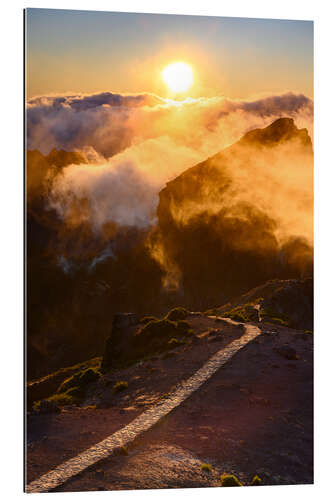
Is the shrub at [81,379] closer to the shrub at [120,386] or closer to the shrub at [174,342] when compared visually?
the shrub at [120,386]

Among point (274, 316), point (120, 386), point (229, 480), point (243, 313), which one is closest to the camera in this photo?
point (229, 480)

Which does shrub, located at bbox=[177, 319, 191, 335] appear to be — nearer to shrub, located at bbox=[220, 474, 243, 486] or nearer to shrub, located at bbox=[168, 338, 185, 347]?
shrub, located at bbox=[168, 338, 185, 347]

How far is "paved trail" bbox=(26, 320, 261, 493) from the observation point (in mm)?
11250

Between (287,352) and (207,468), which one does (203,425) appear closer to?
(207,468)


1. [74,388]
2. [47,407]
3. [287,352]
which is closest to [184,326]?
[287,352]

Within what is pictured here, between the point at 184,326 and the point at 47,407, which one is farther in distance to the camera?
the point at 184,326

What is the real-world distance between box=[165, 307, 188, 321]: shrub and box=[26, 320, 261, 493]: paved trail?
3.56 ft

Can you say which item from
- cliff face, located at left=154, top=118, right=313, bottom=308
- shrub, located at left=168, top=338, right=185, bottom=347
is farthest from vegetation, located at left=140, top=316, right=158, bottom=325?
shrub, located at left=168, top=338, right=185, bottom=347

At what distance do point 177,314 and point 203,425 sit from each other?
2444 mm

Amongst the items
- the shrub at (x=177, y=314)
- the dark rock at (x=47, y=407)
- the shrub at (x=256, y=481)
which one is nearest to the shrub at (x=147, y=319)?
the shrub at (x=177, y=314)

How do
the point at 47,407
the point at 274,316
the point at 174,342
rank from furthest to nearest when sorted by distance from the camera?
the point at 174,342, the point at 274,316, the point at 47,407

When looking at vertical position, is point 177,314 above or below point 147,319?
above

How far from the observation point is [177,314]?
44.4 ft

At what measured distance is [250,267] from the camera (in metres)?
13.8
